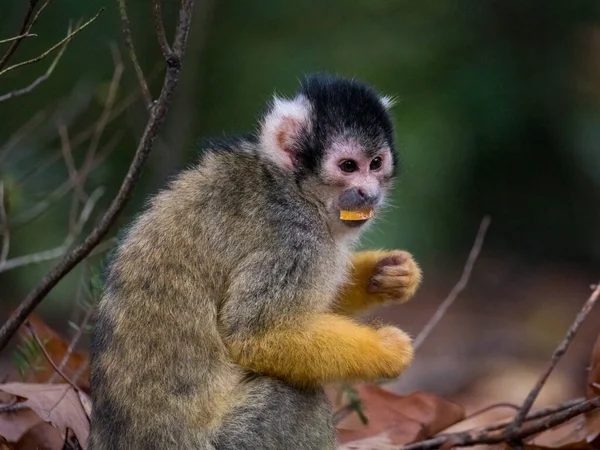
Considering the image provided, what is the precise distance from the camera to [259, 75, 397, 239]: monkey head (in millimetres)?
3549

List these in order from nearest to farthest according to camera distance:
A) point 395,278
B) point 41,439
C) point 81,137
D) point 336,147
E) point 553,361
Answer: point 553,361 < point 336,147 < point 41,439 < point 395,278 < point 81,137

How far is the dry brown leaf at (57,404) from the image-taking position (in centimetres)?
353

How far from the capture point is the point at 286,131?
3.62m

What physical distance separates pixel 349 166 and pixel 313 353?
0.70 meters

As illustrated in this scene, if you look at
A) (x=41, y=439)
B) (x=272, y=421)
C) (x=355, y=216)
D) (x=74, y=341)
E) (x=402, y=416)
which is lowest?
(x=41, y=439)

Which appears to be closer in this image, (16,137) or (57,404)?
(57,404)

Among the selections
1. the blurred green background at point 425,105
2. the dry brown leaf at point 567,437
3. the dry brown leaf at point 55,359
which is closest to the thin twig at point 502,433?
the dry brown leaf at point 567,437

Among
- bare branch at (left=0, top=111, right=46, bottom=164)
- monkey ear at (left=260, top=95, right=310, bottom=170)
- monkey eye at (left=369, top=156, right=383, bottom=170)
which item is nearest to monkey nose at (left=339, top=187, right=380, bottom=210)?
monkey eye at (left=369, top=156, right=383, bottom=170)

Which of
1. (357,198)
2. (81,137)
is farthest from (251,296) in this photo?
(81,137)

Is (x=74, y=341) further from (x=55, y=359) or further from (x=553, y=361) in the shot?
(x=553, y=361)

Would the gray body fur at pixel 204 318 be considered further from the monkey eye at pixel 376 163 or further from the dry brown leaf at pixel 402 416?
the dry brown leaf at pixel 402 416

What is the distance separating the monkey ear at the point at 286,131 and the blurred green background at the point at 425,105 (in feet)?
10.8

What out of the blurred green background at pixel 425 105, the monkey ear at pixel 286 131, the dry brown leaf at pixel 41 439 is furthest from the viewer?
the blurred green background at pixel 425 105

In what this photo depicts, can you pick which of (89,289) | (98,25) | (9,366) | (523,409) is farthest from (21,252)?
(523,409)
